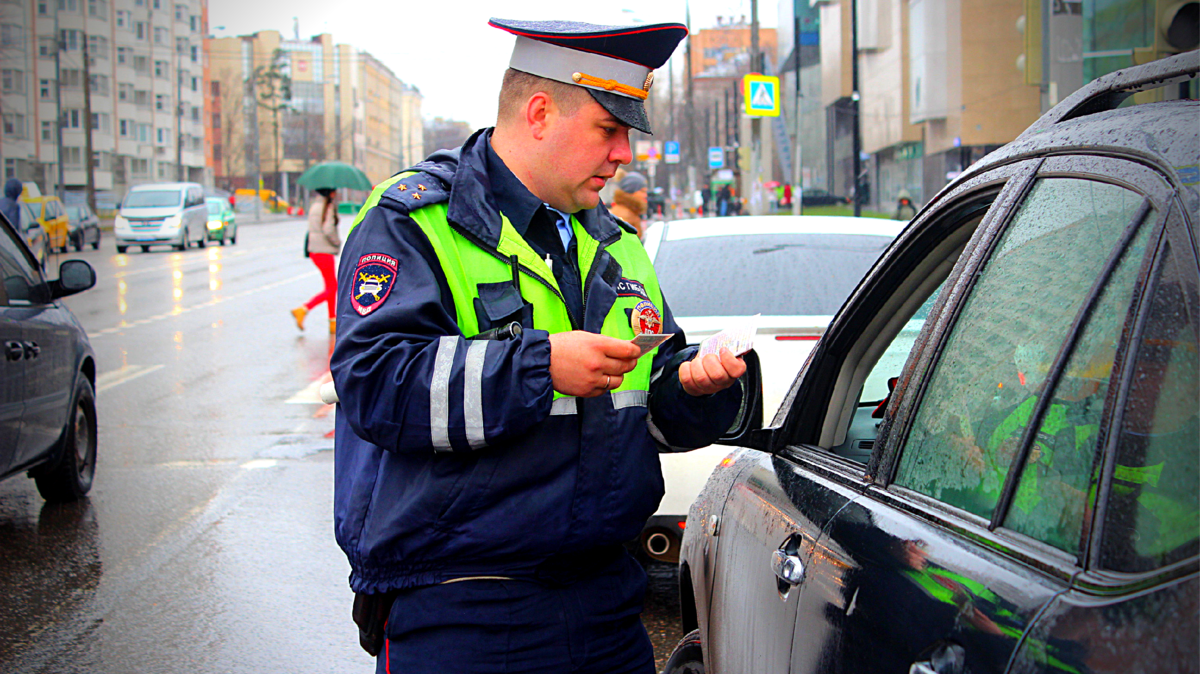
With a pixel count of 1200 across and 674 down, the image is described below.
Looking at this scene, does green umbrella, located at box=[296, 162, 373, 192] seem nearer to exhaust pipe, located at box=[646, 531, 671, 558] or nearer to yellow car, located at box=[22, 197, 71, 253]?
exhaust pipe, located at box=[646, 531, 671, 558]

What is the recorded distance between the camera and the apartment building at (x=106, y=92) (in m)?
66.4

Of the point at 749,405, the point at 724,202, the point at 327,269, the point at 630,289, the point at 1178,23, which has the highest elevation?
the point at 724,202

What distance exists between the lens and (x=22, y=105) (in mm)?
66938

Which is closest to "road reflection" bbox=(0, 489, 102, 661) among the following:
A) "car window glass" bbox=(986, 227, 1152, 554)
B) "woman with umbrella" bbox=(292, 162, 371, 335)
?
"car window glass" bbox=(986, 227, 1152, 554)

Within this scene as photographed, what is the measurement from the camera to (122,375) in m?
11.7

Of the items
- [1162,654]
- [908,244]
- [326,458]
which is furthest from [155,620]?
[1162,654]

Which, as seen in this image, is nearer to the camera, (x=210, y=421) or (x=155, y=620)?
(x=155, y=620)

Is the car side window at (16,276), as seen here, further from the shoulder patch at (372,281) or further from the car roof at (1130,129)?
the car roof at (1130,129)

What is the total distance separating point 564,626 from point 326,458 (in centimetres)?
608

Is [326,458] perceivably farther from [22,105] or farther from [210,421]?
[22,105]

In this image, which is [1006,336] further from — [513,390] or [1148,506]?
[513,390]

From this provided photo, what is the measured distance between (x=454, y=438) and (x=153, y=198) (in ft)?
121

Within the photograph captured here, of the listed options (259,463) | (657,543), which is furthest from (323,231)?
(657,543)

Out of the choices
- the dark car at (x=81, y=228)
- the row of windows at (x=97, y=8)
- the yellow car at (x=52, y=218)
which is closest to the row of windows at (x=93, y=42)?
the row of windows at (x=97, y=8)
